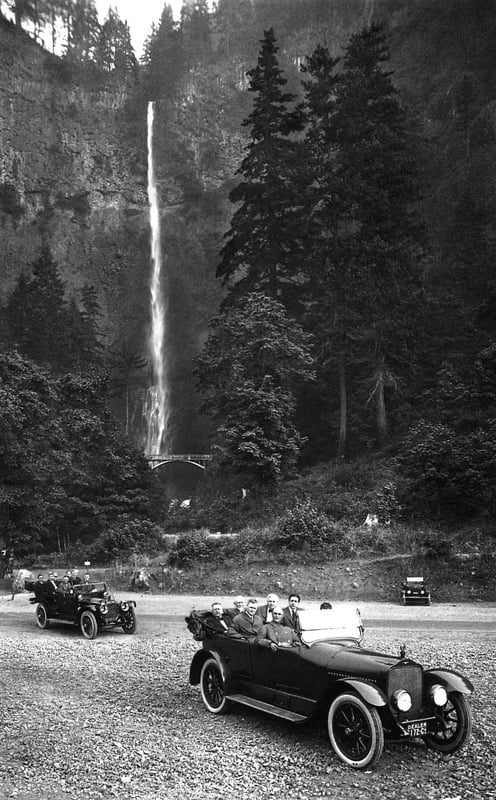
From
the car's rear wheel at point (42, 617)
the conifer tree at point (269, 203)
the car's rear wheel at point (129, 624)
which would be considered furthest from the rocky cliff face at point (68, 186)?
the car's rear wheel at point (129, 624)

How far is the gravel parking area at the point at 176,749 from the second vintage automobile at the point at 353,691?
Result: 0.98 feet

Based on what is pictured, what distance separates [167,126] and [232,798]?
9643cm

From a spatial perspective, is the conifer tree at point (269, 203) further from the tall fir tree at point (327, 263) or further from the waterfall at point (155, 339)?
the waterfall at point (155, 339)

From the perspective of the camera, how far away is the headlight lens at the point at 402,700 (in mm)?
6871

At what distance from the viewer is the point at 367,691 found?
6883 millimetres

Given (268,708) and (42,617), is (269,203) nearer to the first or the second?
(42,617)

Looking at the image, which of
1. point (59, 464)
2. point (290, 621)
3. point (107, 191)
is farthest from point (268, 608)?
point (107, 191)

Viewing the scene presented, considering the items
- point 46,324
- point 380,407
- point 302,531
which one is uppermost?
point 46,324

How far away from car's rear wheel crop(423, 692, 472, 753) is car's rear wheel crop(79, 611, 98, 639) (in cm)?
1016

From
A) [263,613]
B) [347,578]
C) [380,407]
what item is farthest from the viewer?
[380,407]

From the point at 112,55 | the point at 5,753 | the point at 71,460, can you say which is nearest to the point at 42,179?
the point at 112,55

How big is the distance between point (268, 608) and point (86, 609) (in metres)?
8.32

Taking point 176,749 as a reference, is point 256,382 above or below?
above

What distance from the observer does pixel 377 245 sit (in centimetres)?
3397
